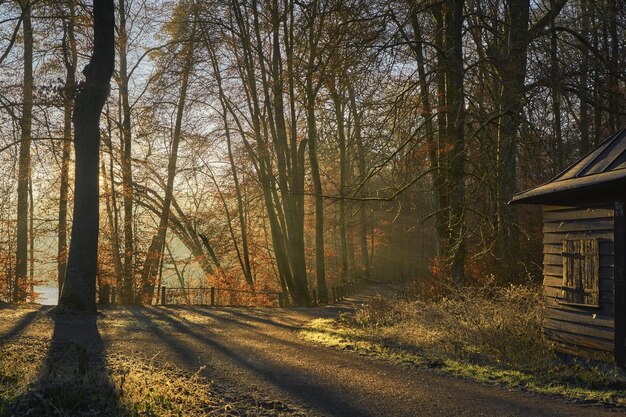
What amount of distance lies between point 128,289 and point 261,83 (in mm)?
10920

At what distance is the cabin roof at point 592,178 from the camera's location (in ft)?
29.5

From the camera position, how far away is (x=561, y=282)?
10398 millimetres

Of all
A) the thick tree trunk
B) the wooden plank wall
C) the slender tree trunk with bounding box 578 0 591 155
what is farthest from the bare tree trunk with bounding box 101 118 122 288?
the wooden plank wall

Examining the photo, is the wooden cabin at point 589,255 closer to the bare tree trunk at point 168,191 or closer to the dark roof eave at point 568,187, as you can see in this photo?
the dark roof eave at point 568,187

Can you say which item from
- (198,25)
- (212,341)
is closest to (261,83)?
(198,25)

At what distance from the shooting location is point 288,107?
27594mm

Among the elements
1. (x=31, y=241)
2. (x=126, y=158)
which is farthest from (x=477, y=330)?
(x=31, y=241)

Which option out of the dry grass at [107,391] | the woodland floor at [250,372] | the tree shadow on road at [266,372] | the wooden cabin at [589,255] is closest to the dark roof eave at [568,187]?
the wooden cabin at [589,255]

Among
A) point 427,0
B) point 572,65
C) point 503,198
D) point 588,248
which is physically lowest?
point 588,248

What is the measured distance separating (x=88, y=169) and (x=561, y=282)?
10942mm

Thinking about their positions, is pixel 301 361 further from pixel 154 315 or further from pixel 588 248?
pixel 154 315

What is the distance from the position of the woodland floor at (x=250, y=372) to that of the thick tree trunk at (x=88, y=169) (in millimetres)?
833

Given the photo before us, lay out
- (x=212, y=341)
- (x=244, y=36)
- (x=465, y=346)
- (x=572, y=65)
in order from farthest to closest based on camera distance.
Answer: (x=244, y=36) → (x=572, y=65) → (x=212, y=341) → (x=465, y=346)

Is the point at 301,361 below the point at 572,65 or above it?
below
